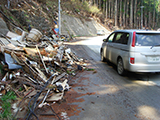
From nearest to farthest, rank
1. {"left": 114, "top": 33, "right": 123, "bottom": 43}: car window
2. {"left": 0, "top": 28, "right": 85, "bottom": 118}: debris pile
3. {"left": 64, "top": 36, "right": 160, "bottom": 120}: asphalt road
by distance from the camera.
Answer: {"left": 64, "top": 36, "right": 160, "bottom": 120}: asphalt road
{"left": 0, "top": 28, "right": 85, "bottom": 118}: debris pile
{"left": 114, "top": 33, "right": 123, "bottom": 43}: car window

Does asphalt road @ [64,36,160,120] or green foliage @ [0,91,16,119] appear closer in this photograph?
green foliage @ [0,91,16,119]

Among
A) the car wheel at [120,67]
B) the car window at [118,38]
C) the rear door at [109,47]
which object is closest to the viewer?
the car wheel at [120,67]

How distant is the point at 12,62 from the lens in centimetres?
577

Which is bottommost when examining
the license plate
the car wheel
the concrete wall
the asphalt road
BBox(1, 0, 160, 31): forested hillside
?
the asphalt road

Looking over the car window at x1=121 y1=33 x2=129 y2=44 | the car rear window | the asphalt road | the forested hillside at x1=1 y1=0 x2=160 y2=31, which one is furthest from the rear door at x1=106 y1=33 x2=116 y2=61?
the forested hillside at x1=1 y1=0 x2=160 y2=31

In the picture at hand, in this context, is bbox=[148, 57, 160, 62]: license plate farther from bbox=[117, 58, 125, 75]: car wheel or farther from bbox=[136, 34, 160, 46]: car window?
bbox=[117, 58, 125, 75]: car wheel

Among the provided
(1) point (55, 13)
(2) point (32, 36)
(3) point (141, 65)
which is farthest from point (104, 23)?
(3) point (141, 65)

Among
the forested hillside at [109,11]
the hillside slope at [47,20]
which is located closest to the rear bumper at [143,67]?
the hillside slope at [47,20]

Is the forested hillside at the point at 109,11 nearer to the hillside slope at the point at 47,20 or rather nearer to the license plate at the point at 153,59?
the hillside slope at the point at 47,20

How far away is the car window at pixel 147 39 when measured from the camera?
5.87m

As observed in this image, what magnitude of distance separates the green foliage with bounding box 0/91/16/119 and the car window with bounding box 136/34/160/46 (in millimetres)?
4758

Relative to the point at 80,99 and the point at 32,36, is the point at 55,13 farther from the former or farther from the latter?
the point at 80,99

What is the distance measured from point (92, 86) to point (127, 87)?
4.15 feet

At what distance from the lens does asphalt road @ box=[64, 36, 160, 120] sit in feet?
12.2
